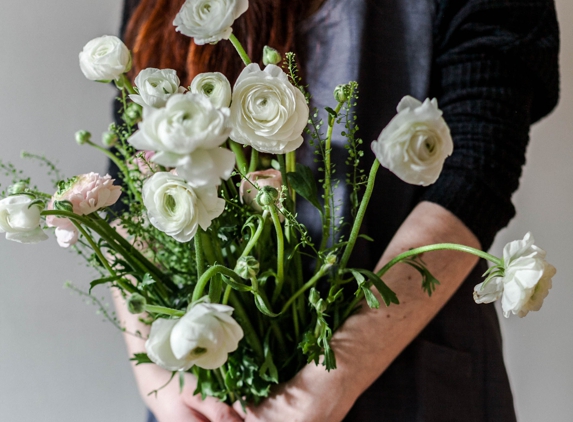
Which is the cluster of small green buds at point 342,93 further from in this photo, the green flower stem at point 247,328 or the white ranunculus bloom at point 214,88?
the green flower stem at point 247,328

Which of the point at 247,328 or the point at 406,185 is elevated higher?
the point at 406,185

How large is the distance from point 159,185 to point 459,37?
1.48 ft

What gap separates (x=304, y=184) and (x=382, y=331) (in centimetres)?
20

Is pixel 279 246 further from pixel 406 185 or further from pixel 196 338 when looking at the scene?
pixel 406 185

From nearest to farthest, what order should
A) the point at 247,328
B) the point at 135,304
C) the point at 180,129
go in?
1. the point at 180,129
2. the point at 135,304
3. the point at 247,328

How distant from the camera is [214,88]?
346 millimetres

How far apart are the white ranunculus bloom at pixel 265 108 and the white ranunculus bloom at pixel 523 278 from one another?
164mm

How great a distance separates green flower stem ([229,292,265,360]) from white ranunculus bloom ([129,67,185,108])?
192mm

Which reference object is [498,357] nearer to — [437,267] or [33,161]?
[437,267]

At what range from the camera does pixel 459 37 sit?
62 centimetres

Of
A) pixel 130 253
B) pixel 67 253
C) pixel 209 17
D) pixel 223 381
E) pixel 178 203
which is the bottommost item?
pixel 67 253

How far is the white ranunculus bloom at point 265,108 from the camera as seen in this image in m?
0.33

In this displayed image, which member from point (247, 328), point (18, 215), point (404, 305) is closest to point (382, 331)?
point (404, 305)

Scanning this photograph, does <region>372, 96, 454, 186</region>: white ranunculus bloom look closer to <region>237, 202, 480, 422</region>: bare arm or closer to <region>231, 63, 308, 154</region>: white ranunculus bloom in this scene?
<region>231, 63, 308, 154</region>: white ranunculus bloom
